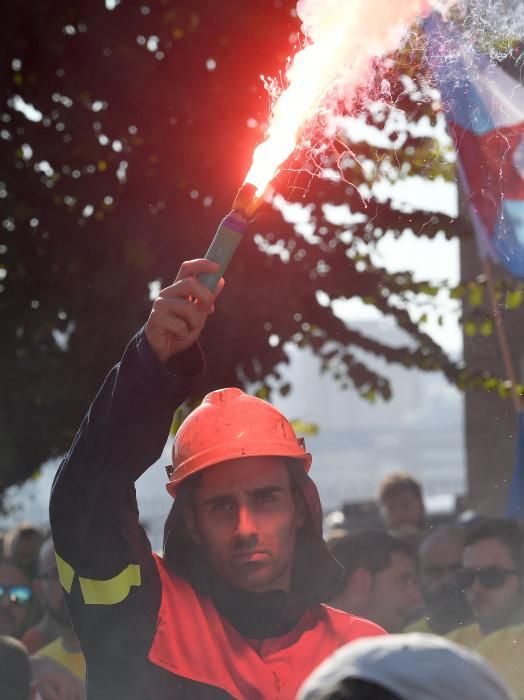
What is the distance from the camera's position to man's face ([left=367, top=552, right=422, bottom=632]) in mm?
4227

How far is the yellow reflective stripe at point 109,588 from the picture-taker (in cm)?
232

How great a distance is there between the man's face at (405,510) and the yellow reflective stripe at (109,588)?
11.1 ft

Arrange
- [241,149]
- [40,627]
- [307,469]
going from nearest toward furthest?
[307,469]
[40,627]
[241,149]

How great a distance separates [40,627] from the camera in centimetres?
477

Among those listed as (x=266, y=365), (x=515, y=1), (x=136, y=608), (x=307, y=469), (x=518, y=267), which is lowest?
(x=136, y=608)

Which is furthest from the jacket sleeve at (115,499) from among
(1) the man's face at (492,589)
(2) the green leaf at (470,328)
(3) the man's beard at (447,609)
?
(2) the green leaf at (470,328)

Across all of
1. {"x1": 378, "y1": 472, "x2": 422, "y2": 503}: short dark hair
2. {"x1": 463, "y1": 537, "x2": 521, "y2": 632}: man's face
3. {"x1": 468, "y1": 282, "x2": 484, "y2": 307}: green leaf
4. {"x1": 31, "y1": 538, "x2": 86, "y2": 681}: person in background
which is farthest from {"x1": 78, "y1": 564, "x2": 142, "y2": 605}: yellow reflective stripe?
{"x1": 378, "y1": 472, "x2": 422, "y2": 503}: short dark hair

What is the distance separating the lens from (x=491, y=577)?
402 centimetres

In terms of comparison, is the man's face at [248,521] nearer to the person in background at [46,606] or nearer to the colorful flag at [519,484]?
the colorful flag at [519,484]

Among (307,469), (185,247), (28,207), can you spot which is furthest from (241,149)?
(307,469)

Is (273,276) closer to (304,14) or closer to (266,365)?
(266,365)

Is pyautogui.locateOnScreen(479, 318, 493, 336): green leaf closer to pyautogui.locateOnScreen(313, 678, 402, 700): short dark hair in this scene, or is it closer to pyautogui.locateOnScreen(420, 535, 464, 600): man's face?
pyautogui.locateOnScreen(420, 535, 464, 600): man's face

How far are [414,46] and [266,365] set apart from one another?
307 cm

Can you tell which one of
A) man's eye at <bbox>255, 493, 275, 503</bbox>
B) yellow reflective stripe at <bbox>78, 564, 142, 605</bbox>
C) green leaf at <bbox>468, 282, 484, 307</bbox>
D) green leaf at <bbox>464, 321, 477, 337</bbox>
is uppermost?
green leaf at <bbox>468, 282, 484, 307</bbox>
